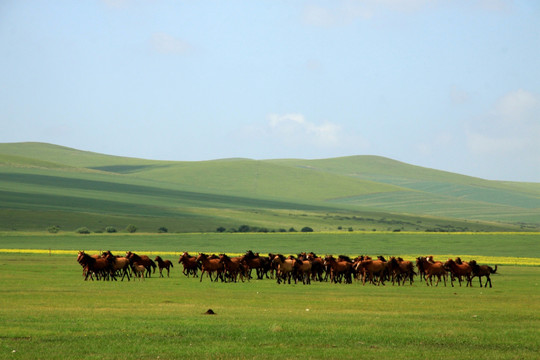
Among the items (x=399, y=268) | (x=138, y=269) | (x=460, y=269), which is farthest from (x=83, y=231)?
(x=460, y=269)

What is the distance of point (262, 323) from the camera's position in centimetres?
1911

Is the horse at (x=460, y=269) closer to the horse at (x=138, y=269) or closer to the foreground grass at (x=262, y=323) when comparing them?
the foreground grass at (x=262, y=323)

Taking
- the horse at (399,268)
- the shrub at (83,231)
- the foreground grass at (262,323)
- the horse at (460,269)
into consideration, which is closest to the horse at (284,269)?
the horse at (399,268)

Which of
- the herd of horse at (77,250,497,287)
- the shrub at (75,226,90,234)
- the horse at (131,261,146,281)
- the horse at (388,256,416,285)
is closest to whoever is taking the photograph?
the herd of horse at (77,250,497,287)

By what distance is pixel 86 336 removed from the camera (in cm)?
1662

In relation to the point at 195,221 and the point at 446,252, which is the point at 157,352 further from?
the point at 195,221

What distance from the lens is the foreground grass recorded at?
1532 centimetres

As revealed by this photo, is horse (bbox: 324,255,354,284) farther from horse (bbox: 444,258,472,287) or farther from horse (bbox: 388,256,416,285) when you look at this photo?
horse (bbox: 444,258,472,287)

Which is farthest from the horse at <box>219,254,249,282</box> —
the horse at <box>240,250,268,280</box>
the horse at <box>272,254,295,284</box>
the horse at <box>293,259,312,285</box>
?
the horse at <box>293,259,312,285</box>

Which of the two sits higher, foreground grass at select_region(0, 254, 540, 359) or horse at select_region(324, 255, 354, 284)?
horse at select_region(324, 255, 354, 284)

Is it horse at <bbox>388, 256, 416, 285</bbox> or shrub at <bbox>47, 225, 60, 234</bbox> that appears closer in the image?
horse at <bbox>388, 256, 416, 285</bbox>

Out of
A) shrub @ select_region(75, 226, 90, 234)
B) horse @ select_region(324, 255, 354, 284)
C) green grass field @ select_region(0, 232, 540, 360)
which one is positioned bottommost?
green grass field @ select_region(0, 232, 540, 360)

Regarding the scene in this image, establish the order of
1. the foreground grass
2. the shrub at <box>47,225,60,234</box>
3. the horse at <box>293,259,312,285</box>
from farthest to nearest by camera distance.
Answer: the shrub at <box>47,225,60,234</box>
the horse at <box>293,259,312,285</box>
the foreground grass

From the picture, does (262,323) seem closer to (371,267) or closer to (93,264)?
(371,267)
